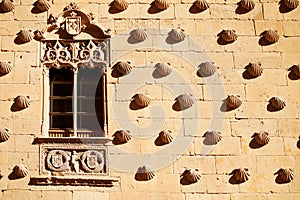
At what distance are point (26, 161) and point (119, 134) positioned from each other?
1.29 m

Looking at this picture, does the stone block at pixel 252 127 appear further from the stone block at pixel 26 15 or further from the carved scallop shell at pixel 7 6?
the carved scallop shell at pixel 7 6

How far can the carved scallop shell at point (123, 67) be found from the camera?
42.5 feet

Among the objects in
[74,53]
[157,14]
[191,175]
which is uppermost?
[157,14]

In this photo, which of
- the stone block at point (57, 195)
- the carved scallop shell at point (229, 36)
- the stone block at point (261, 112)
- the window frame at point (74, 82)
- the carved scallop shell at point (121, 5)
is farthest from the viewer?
the carved scallop shell at point (121, 5)

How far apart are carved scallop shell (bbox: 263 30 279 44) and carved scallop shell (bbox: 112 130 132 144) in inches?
101

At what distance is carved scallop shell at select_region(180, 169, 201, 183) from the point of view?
1220 centimetres

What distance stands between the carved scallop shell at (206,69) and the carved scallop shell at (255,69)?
0.49 metres

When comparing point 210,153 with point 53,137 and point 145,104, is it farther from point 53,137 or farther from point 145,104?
point 53,137

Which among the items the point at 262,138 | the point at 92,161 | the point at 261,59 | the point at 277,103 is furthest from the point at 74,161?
the point at 261,59

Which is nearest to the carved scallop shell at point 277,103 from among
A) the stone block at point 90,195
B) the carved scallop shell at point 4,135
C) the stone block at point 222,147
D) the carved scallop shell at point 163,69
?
the stone block at point 222,147

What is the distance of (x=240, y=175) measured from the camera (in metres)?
12.2

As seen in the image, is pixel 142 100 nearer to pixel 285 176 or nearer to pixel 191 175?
pixel 191 175

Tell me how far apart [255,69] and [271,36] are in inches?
24.5

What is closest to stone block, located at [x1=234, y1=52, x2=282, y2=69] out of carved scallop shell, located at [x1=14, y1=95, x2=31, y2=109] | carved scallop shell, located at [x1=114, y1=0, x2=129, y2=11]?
carved scallop shell, located at [x1=114, y1=0, x2=129, y2=11]
